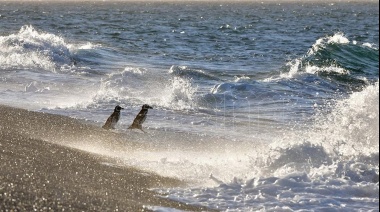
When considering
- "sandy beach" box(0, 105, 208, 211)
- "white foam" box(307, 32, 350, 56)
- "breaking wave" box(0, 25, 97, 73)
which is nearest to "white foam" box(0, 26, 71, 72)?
"breaking wave" box(0, 25, 97, 73)

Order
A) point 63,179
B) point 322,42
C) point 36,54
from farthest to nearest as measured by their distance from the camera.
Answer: point 322,42 < point 36,54 < point 63,179

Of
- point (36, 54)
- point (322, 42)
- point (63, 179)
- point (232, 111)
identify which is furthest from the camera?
point (322, 42)

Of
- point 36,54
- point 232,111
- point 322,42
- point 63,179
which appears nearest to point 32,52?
point 36,54

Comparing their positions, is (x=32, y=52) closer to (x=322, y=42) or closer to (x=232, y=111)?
(x=232, y=111)

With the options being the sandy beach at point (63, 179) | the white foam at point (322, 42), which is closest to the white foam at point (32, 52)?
the white foam at point (322, 42)

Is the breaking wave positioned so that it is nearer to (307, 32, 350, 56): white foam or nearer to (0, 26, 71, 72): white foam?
(0, 26, 71, 72): white foam

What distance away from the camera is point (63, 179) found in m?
7.64

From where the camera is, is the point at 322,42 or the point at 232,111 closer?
the point at 232,111

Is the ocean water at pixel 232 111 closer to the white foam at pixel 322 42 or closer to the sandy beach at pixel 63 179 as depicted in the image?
the white foam at pixel 322 42

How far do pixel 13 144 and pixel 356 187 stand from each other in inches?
163

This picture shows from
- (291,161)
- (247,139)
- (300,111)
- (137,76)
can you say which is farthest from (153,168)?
(137,76)

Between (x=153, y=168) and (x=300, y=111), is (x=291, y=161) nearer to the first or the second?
(x=153, y=168)

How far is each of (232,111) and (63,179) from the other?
9.06m

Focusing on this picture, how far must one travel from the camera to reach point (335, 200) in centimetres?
793
